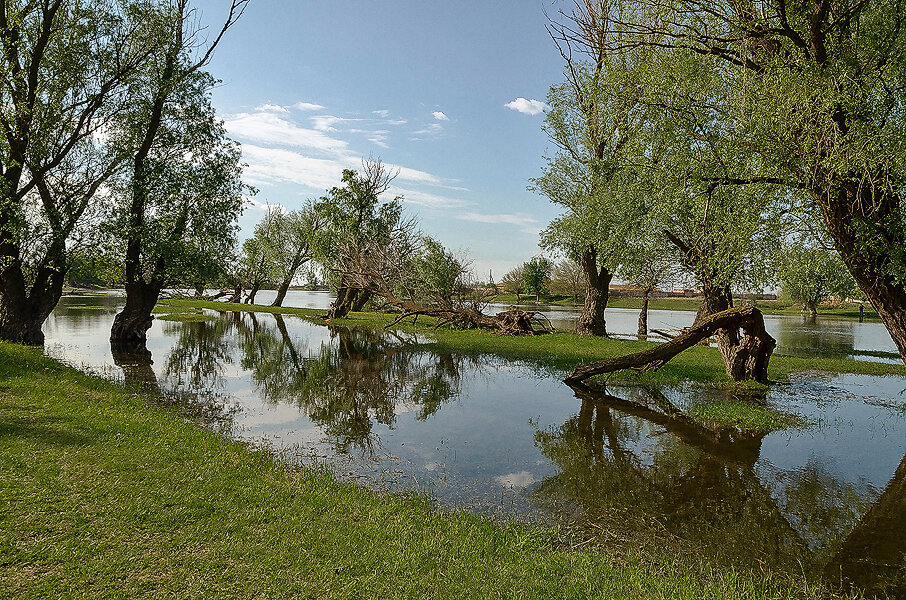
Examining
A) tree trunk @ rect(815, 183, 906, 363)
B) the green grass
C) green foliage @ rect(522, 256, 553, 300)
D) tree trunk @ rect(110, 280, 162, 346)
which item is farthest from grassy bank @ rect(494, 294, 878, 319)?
tree trunk @ rect(815, 183, 906, 363)

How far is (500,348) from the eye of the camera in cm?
2442

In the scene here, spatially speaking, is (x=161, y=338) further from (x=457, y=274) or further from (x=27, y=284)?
(x=457, y=274)

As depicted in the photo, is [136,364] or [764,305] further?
[764,305]

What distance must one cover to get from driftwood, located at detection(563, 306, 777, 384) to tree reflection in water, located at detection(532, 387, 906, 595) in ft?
13.7

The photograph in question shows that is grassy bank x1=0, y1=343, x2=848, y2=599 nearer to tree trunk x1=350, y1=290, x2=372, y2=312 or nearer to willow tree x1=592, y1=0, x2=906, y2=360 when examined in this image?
willow tree x1=592, y1=0, x2=906, y2=360

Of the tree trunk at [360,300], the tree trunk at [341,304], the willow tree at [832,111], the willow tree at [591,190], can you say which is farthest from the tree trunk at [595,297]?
the tree trunk at [341,304]

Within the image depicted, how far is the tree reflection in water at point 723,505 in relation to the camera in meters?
6.07

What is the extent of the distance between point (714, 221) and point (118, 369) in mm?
18571

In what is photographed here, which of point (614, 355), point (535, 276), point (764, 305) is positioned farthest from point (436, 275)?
point (764, 305)

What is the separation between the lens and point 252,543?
17.3 feet

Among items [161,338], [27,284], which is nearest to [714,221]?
[27,284]

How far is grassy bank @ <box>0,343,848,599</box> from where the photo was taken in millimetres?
4586

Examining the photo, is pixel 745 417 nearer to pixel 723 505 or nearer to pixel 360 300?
pixel 723 505

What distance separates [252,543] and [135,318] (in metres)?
19.2
